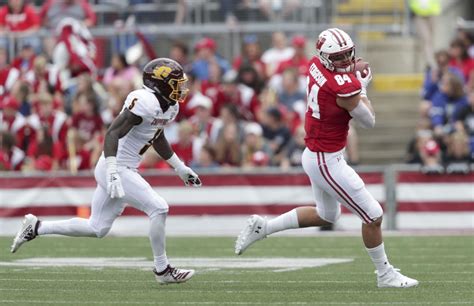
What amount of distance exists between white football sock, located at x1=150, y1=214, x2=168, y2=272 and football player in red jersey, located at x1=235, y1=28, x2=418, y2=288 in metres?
1.23

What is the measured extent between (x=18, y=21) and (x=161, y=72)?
1074 cm

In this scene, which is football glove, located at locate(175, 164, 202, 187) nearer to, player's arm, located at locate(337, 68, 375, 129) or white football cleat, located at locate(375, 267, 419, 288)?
player's arm, located at locate(337, 68, 375, 129)

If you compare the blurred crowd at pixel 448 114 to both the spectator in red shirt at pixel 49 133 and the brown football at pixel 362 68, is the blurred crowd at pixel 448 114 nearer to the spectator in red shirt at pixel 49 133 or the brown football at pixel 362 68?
the spectator in red shirt at pixel 49 133

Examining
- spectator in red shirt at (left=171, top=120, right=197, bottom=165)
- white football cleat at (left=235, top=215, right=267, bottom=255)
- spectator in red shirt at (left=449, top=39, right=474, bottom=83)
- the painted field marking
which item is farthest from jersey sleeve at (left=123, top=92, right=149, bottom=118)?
spectator in red shirt at (left=449, top=39, right=474, bottom=83)

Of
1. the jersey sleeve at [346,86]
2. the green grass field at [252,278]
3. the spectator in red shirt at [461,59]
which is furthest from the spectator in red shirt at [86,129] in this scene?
the jersey sleeve at [346,86]

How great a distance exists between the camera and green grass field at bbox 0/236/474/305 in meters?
9.52

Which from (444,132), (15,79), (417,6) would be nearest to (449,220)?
(444,132)

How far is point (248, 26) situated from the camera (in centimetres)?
2045

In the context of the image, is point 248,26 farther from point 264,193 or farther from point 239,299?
point 239,299

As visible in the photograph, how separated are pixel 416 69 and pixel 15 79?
20.6ft

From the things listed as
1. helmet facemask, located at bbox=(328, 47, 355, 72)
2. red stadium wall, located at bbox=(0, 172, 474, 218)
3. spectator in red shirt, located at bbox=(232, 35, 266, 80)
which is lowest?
red stadium wall, located at bbox=(0, 172, 474, 218)

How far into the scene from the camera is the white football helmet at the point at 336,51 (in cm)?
1023

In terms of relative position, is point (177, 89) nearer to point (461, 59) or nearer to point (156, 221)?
point (156, 221)

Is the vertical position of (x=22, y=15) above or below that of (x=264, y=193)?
above
